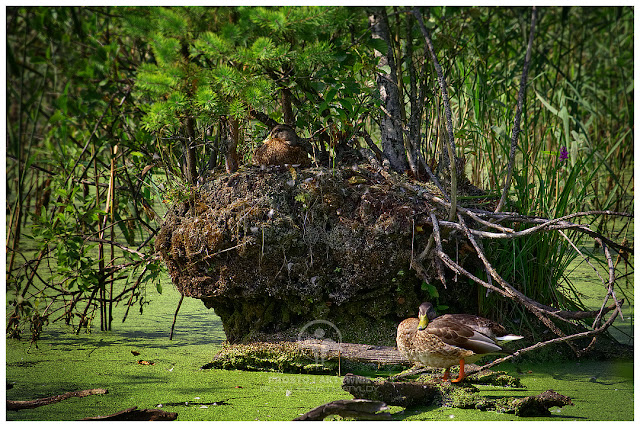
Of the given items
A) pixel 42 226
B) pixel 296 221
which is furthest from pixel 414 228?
pixel 42 226

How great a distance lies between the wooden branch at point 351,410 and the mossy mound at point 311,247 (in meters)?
0.61

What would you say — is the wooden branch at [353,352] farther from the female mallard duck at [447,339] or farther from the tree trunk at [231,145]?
the tree trunk at [231,145]

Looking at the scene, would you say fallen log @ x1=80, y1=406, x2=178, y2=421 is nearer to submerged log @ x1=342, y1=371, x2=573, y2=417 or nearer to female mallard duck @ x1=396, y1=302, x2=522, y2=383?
submerged log @ x1=342, y1=371, x2=573, y2=417

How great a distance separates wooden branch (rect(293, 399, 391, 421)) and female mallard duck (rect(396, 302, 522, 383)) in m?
0.33

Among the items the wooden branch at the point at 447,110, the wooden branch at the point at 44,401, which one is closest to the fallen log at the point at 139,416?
the wooden branch at the point at 44,401

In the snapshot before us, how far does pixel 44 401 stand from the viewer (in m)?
2.45

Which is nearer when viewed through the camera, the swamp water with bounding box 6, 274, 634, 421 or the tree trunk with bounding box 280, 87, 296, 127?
the swamp water with bounding box 6, 274, 634, 421

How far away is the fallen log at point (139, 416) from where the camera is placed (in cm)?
228

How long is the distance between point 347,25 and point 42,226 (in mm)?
1708

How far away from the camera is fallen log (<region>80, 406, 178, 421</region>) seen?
2.28m

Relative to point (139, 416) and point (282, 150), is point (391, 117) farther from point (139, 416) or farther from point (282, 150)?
point (139, 416)

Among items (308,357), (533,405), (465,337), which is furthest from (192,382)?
(533,405)

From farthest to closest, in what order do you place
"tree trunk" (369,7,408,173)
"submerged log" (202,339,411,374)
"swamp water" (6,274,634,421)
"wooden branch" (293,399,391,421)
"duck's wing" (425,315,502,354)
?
"tree trunk" (369,7,408,173) < "submerged log" (202,339,411,374) < "duck's wing" (425,315,502,354) < "swamp water" (6,274,634,421) < "wooden branch" (293,399,391,421)

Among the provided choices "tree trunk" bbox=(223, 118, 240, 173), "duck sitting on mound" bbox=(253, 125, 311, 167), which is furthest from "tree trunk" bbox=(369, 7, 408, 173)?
"tree trunk" bbox=(223, 118, 240, 173)
